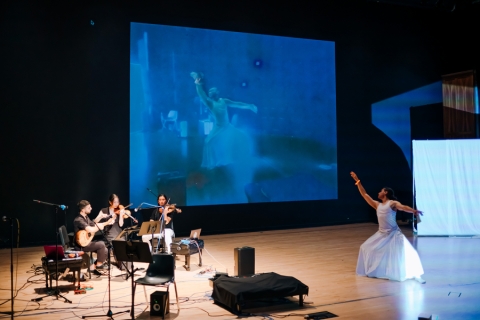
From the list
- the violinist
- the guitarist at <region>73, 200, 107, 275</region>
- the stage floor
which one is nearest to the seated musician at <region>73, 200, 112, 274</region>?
the guitarist at <region>73, 200, 107, 275</region>

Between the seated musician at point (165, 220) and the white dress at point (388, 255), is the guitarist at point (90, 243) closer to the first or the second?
the seated musician at point (165, 220)

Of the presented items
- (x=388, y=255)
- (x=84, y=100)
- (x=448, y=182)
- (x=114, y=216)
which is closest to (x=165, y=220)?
(x=114, y=216)

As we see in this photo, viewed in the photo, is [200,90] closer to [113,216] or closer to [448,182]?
[113,216]

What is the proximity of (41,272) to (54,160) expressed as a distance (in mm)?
2832

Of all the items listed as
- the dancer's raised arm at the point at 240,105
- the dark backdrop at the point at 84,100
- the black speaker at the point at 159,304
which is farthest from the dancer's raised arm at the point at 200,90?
the black speaker at the point at 159,304

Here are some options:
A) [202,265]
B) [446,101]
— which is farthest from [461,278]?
[446,101]

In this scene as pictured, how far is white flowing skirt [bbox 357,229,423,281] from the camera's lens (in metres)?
7.15

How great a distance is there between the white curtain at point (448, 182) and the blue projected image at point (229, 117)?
221 centimetres

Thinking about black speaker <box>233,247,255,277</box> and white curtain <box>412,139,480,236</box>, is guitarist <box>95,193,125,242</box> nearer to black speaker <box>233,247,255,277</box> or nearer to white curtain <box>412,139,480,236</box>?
black speaker <box>233,247,255,277</box>

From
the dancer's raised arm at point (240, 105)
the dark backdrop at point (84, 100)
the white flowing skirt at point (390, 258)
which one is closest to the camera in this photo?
the white flowing skirt at point (390, 258)

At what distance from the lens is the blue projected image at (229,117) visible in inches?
426

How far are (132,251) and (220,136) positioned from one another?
20.4ft

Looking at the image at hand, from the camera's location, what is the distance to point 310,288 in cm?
679

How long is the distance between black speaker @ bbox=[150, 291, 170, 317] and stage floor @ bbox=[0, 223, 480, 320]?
9cm
